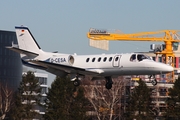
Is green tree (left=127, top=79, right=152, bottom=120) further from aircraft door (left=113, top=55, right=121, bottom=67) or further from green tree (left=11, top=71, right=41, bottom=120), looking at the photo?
aircraft door (left=113, top=55, right=121, bottom=67)

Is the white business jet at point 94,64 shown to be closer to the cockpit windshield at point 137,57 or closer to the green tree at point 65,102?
the cockpit windshield at point 137,57

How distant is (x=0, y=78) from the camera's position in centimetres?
15288

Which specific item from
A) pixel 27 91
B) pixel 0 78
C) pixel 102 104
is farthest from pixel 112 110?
pixel 0 78

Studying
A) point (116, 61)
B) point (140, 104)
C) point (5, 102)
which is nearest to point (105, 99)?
point (140, 104)

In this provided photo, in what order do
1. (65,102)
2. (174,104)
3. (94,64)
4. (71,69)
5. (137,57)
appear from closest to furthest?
(137,57)
(94,64)
(71,69)
(174,104)
(65,102)

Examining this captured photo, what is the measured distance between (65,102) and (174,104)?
15.3 metres

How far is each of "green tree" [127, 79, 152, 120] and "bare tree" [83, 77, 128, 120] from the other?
2.78 m

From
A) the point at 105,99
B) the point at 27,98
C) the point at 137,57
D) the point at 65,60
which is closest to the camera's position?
the point at 137,57

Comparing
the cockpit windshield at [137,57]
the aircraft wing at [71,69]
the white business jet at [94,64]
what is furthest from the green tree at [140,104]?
the cockpit windshield at [137,57]

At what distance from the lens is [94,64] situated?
212 feet

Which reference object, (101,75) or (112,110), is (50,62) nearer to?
(101,75)

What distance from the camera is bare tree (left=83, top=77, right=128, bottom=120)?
374ft

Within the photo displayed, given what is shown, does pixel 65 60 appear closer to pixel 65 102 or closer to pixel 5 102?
pixel 65 102

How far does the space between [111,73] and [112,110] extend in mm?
51355
